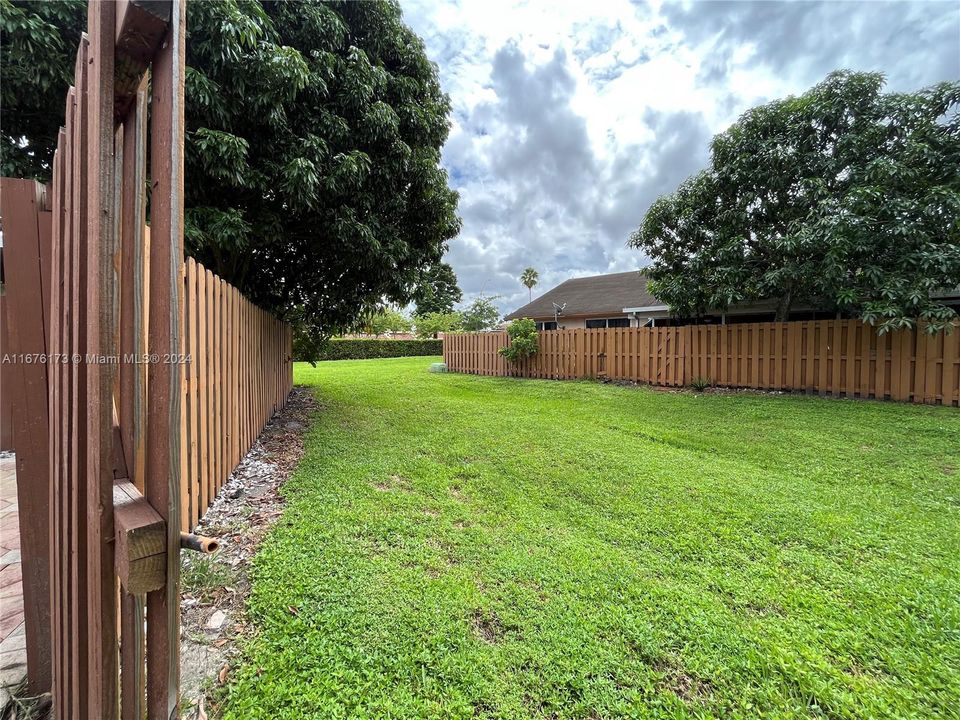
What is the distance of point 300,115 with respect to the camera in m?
4.84

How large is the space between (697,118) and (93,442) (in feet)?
41.0

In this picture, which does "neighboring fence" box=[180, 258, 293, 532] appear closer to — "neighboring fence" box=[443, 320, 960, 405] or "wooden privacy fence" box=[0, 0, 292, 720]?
"wooden privacy fence" box=[0, 0, 292, 720]

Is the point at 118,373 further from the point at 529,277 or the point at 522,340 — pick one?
the point at 529,277

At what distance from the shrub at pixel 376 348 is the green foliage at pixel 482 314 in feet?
9.84

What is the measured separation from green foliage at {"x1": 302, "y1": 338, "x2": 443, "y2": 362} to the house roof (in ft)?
22.7

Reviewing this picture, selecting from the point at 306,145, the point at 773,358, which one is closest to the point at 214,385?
the point at 306,145

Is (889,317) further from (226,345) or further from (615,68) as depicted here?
(226,345)

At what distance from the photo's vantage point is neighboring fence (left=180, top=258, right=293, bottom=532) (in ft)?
8.64

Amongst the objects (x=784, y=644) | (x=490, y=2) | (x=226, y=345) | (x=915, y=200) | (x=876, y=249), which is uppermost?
(x=490, y=2)

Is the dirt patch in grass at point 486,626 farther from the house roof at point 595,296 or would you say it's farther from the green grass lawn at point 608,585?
the house roof at point 595,296

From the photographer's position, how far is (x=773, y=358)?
847cm

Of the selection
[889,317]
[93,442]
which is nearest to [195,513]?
[93,442]

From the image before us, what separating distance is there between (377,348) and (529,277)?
22.9 m

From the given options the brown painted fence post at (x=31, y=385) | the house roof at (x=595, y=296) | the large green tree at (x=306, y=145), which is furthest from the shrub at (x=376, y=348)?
the brown painted fence post at (x=31, y=385)
